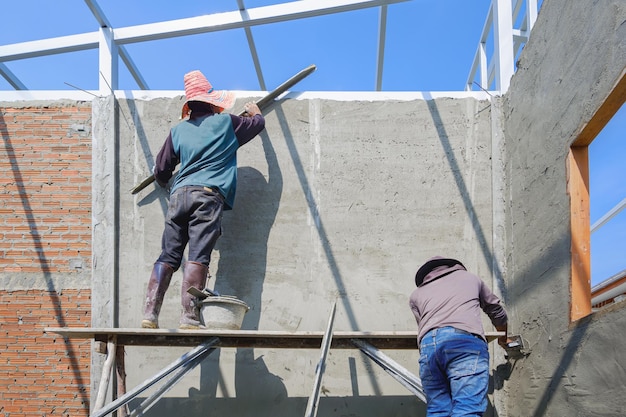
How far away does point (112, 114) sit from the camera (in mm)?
5645

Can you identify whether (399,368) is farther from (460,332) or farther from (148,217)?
(148,217)

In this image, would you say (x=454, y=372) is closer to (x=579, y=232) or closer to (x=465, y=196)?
(x=579, y=232)

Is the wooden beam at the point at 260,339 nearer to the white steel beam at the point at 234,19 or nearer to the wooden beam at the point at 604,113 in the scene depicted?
the wooden beam at the point at 604,113

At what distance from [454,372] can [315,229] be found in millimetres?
1953

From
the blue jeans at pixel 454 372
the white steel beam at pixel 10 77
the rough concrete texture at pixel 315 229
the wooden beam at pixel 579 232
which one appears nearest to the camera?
the blue jeans at pixel 454 372

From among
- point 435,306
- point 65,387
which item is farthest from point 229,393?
point 435,306

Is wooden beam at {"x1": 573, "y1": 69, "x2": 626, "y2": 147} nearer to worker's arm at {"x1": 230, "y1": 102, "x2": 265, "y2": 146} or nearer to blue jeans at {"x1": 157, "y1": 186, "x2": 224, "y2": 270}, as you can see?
worker's arm at {"x1": 230, "y1": 102, "x2": 265, "y2": 146}

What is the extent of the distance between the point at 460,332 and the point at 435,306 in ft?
0.77

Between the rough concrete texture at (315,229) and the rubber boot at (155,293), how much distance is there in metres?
0.57

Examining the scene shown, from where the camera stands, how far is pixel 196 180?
196 inches

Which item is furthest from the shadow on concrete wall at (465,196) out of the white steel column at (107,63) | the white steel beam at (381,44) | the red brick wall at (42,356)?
the red brick wall at (42,356)

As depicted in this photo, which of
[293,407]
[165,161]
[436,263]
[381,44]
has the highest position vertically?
[381,44]

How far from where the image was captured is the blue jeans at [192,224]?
4.83 m

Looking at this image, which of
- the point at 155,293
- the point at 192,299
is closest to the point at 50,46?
the point at 155,293
